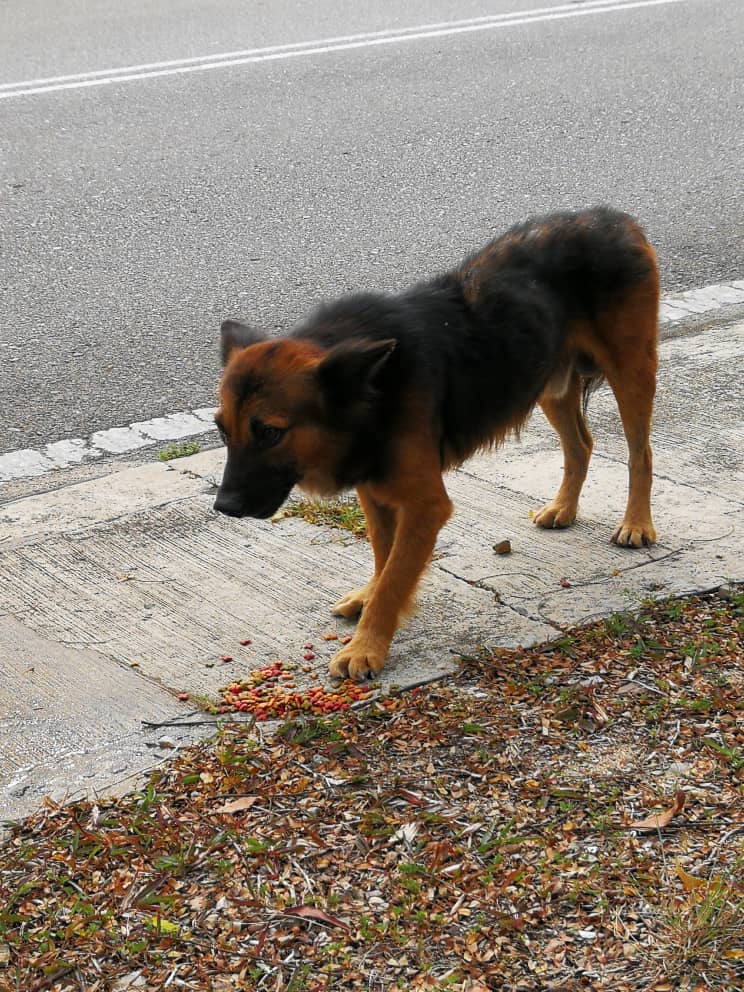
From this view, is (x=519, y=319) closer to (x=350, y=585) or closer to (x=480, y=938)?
(x=350, y=585)

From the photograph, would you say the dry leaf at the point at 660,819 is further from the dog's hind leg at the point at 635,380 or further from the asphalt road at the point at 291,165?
the asphalt road at the point at 291,165

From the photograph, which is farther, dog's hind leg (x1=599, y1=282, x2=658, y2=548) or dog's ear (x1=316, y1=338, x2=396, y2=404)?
dog's hind leg (x1=599, y1=282, x2=658, y2=548)

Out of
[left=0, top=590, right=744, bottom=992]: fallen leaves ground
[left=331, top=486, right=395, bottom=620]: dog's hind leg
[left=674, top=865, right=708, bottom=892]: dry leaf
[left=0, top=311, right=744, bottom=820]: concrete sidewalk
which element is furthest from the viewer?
[left=331, top=486, right=395, bottom=620]: dog's hind leg

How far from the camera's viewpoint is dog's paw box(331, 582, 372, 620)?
4.05 m

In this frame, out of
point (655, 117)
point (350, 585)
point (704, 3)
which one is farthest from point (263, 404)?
point (704, 3)

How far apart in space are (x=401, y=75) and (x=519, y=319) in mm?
7700

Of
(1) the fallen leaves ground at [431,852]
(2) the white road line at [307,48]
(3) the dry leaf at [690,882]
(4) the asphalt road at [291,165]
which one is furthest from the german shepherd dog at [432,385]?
(2) the white road line at [307,48]

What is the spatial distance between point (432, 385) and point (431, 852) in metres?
1.49

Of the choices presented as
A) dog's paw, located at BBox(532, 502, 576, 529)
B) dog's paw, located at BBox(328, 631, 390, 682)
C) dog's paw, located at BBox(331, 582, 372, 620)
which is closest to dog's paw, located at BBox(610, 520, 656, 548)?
dog's paw, located at BBox(532, 502, 576, 529)

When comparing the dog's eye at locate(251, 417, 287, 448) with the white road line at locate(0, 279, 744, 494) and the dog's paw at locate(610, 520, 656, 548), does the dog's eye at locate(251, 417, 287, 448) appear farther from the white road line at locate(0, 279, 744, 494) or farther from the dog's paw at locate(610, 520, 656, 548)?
the white road line at locate(0, 279, 744, 494)

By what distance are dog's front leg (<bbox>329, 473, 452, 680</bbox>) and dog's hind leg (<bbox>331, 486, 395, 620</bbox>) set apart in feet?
0.67

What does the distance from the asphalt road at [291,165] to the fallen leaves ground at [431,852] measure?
267 centimetres

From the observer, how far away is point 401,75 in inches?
437

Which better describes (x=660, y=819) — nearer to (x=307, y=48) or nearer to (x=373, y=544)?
(x=373, y=544)
